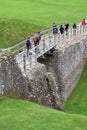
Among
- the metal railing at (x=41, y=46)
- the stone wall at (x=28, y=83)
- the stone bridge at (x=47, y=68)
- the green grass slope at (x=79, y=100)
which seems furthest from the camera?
the green grass slope at (x=79, y=100)

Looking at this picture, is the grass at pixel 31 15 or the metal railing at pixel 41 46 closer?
the metal railing at pixel 41 46

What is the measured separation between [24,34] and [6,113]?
2642cm

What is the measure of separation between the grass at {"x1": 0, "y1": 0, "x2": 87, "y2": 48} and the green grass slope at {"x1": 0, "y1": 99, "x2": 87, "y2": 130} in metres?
19.9

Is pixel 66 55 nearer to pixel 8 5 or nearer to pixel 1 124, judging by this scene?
pixel 1 124

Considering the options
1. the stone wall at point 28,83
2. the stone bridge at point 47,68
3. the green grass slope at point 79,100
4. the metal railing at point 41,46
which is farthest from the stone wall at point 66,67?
the stone wall at point 28,83

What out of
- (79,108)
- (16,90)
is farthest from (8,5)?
(16,90)

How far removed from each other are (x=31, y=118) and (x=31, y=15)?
4047cm

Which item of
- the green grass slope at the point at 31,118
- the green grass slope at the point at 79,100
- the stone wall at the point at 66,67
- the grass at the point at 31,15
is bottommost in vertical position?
the green grass slope at the point at 79,100

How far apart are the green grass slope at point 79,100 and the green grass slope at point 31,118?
14.4 m

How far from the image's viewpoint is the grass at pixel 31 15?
4944 centimetres

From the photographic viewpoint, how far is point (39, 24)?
57.1 m

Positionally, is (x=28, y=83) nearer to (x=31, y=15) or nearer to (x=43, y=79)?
(x=43, y=79)

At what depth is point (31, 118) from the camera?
79.3ft

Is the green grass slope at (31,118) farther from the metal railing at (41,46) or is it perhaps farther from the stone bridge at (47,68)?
the metal railing at (41,46)
